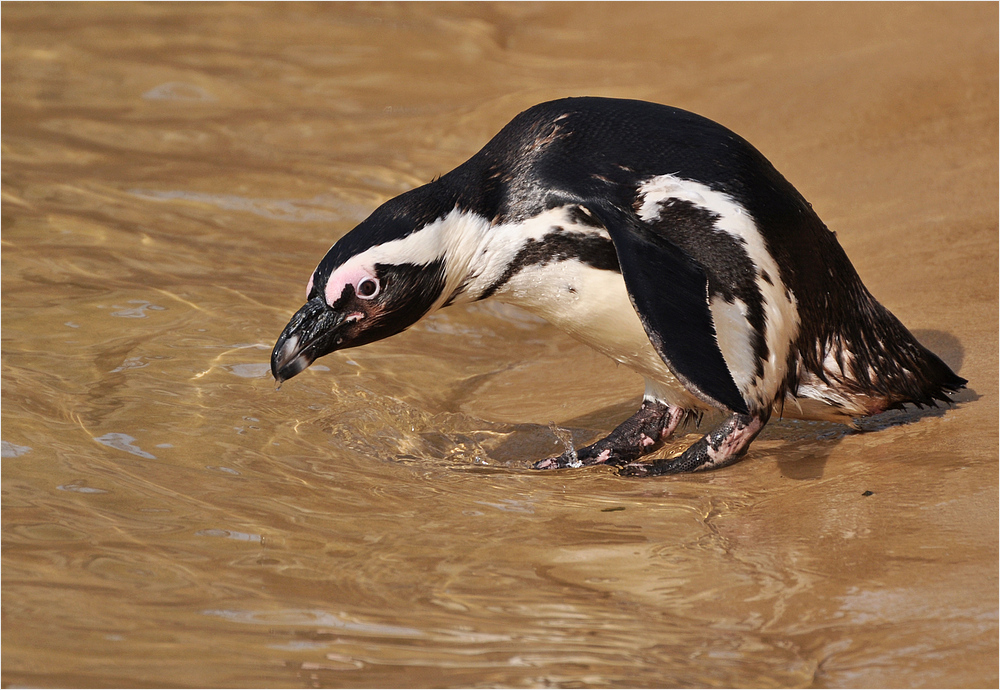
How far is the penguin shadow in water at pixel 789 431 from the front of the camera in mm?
2785

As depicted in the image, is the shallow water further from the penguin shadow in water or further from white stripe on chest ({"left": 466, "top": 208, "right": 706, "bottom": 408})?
white stripe on chest ({"left": 466, "top": 208, "right": 706, "bottom": 408})

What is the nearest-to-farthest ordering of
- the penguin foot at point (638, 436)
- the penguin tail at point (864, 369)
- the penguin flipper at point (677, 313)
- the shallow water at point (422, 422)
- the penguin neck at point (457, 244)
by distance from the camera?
1. the shallow water at point (422, 422)
2. the penguin flipper at point (677, 313)
3. the penguin neck at point (457, 244)
4. the penguin tail at point (864, 369)
5. the penguin foot at point (638, 436)

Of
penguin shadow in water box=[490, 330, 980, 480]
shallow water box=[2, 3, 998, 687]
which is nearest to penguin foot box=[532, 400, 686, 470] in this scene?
penguin shadow in water box=[490, 330, 980, 480]

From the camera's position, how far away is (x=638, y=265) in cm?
236

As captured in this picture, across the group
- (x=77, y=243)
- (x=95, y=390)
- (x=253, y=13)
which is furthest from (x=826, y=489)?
(x=253, y=13)

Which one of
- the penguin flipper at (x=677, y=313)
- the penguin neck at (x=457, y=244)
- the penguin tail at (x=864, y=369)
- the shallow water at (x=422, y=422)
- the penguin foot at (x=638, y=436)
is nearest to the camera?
the shallow water at (x=422, y=422)

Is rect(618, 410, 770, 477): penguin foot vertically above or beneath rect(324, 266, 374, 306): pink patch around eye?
beneath

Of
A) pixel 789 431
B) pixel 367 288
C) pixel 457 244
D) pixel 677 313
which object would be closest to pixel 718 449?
pixel 789 431

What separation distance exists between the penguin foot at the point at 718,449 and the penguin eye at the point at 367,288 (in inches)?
31.1

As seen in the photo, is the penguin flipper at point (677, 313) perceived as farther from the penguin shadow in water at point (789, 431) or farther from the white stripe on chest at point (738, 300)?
the penguin shadow in water at point (789, 431)

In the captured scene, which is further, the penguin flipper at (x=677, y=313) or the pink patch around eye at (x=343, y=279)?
the pink patch around eye at (x=343, y=279)

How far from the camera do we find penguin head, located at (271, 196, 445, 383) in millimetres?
2510

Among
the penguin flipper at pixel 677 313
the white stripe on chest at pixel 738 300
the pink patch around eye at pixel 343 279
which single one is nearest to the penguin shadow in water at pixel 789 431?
the white stripe on chest at pixel 738 300

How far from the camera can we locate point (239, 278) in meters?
4.11
